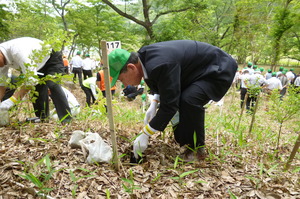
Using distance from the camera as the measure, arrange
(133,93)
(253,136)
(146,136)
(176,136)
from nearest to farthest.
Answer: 1. (146,136)
2. (176,136)
3. (253,136)
4. (133,93)

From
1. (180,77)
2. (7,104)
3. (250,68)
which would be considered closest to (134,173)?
(180,77)

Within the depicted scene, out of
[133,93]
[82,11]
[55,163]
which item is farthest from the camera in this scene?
[82,11]

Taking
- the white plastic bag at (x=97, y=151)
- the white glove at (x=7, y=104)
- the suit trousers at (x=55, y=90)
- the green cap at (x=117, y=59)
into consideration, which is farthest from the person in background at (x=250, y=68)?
the white glove at (x=7, y=104)

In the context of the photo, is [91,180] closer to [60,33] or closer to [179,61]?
[179,61]

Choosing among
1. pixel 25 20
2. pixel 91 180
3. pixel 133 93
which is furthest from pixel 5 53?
pixel 25 20

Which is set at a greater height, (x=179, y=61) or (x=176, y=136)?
(x=179, y=61)

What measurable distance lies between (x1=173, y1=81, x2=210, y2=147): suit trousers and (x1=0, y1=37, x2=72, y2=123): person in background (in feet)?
4.69

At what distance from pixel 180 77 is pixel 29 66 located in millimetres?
1725

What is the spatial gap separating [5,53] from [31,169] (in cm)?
172

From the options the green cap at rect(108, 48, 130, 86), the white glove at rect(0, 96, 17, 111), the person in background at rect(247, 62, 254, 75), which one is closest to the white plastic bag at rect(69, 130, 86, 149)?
the green cap at rect(108, 48, 130, 86)

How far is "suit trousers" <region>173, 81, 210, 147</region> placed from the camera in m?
2.09

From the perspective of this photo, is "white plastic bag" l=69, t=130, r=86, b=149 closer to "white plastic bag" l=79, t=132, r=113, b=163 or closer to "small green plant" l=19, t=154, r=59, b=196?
"white plastic bag" l=79, t=132, r=113, b=163

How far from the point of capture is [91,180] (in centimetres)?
185

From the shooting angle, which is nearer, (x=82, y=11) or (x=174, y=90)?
(x=174, y=90)
